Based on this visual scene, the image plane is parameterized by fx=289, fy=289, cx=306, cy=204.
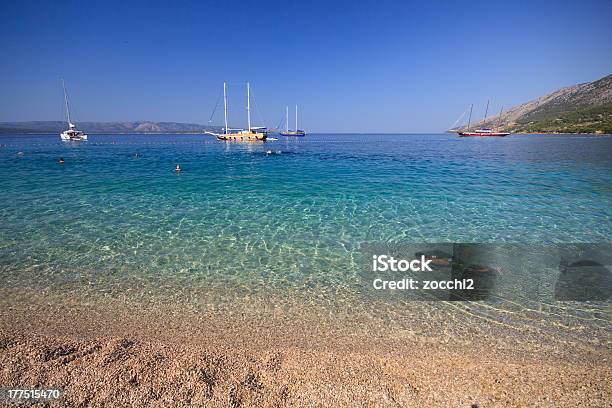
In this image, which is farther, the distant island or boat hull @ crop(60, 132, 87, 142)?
the distant island

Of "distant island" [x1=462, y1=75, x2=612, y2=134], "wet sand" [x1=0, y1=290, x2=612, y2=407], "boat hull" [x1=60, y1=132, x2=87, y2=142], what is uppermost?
"distant island" [x1=462, y1=75, x2=612, y2=134]

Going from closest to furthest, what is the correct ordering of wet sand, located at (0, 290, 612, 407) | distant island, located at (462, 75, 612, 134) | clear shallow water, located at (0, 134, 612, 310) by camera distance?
wet sand, located at (0, 290, 612, 407), clear shallow water, located at (0, 134, 612, 310), distant island, located at (462, 75, 612, 134)

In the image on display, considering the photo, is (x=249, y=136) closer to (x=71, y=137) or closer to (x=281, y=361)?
(x=71, y=137)

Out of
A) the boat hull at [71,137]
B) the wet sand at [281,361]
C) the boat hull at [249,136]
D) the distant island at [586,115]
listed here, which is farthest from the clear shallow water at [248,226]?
the distant island at [586,115]

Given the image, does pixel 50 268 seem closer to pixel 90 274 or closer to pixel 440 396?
pixel 90 274

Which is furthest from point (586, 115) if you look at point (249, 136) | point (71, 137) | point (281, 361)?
point (71, 137)

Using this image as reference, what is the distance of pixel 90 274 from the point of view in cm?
721

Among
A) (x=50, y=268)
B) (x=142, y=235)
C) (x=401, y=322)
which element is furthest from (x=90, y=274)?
(x=401, y=322)

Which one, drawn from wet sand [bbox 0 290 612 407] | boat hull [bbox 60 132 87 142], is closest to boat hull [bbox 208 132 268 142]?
boat hull [bbox 60 132 87 142]

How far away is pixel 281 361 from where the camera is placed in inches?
172

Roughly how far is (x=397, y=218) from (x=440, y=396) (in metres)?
8.64

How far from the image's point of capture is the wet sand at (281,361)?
3.71 meters

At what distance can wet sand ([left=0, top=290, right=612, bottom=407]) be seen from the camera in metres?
3.71

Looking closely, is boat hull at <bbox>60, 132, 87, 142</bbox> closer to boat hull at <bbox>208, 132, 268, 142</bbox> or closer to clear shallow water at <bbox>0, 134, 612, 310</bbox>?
boat hull at <bbox>208, 132, 268, 142</bbox>
